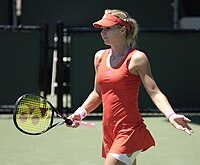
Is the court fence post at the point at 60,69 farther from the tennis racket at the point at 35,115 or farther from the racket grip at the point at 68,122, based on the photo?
the racket grip at the point at 68,122

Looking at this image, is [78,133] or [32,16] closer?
[78,133]

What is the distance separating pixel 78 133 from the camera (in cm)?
741

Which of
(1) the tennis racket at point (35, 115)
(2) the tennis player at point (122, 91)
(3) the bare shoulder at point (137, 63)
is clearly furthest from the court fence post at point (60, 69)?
(3) the bare shoulder at point (137, 63)

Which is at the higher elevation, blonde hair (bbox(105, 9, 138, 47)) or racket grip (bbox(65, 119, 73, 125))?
blonde hair (bbox(105, 9, 138, 47))

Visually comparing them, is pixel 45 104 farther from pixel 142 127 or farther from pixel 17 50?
pixel 17 50

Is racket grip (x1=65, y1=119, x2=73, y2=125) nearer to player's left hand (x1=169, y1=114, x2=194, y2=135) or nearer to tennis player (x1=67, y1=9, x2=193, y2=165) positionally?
tennis player (x1=67, y1=9, x2=193, y2=165)

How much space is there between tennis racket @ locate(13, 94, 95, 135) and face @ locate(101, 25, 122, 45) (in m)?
0.62

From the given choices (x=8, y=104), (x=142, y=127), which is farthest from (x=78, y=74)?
(x=142, y=127)

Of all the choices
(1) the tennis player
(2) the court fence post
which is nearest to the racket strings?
(1) the tennis player

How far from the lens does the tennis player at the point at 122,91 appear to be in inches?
140

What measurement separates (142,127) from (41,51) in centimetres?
583

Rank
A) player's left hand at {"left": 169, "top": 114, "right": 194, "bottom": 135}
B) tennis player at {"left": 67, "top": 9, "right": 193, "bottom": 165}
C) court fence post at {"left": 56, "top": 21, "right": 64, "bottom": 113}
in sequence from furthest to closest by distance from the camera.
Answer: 1. court fence post at {"left": 56, "top": 21, "right": 64, "bottom": 113}
2. tennis player at {"left": 67, "top": 9, "right": 193, "bottom": 165}
3. player's left hand at {"left": 169, "top": 114, "right": 194, "bottom": 135}

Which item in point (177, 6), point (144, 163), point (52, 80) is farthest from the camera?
point (177, 6)

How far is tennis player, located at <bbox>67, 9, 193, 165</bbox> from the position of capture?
357cm
